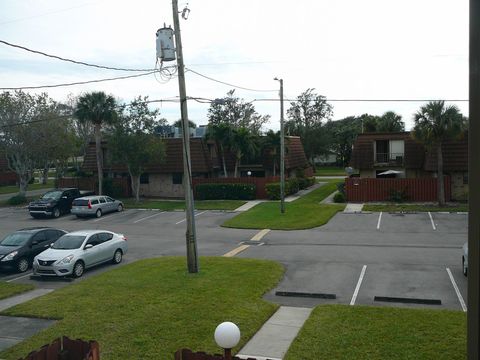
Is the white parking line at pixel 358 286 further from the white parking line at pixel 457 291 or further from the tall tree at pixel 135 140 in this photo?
the tall tree at pixel 135 140

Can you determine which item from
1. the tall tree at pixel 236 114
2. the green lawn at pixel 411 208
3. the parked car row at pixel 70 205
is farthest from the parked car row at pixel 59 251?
the tall tree at pixel 236 114

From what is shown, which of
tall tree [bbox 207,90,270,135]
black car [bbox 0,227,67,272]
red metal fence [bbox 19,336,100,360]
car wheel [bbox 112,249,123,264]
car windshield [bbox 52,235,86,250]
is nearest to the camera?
red metal fence [bbox 19,336,100,360]

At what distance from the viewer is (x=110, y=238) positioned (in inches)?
811

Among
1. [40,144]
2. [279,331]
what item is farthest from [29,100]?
[279,331]

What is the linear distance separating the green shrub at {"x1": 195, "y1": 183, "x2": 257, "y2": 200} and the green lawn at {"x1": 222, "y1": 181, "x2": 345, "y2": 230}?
3111 mm

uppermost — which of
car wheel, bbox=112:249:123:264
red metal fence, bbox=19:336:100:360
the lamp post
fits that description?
the lamp post

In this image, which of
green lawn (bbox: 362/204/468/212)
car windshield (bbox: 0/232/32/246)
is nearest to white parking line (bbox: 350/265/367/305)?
car windshield (bbox: 0/232/32/246)

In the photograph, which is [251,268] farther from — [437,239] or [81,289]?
[437,239]

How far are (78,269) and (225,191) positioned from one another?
23772 mm

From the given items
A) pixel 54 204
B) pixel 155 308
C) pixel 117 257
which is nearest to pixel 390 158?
pixel 54 204

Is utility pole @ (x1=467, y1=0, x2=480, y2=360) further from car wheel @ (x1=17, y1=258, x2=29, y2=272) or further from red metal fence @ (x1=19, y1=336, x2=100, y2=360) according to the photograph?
car wheel @ (x1=17, y1=258, x2=29, y2=272)

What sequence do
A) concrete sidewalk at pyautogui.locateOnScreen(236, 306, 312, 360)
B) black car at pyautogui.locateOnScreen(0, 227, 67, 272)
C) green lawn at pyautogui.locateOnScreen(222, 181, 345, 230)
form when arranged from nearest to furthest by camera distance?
concrete sidewalk at pyautogui.locateOnScreen(236, 306, 312, 360)
black car at pyautogui.locateOnScreen(0, 227, 67, 272)
green lawn at pyautogui.locateOnScreen(222, 181, 345, 230)

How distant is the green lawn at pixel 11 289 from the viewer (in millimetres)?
15716

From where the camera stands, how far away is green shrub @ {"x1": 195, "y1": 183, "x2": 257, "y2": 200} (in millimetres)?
41312
